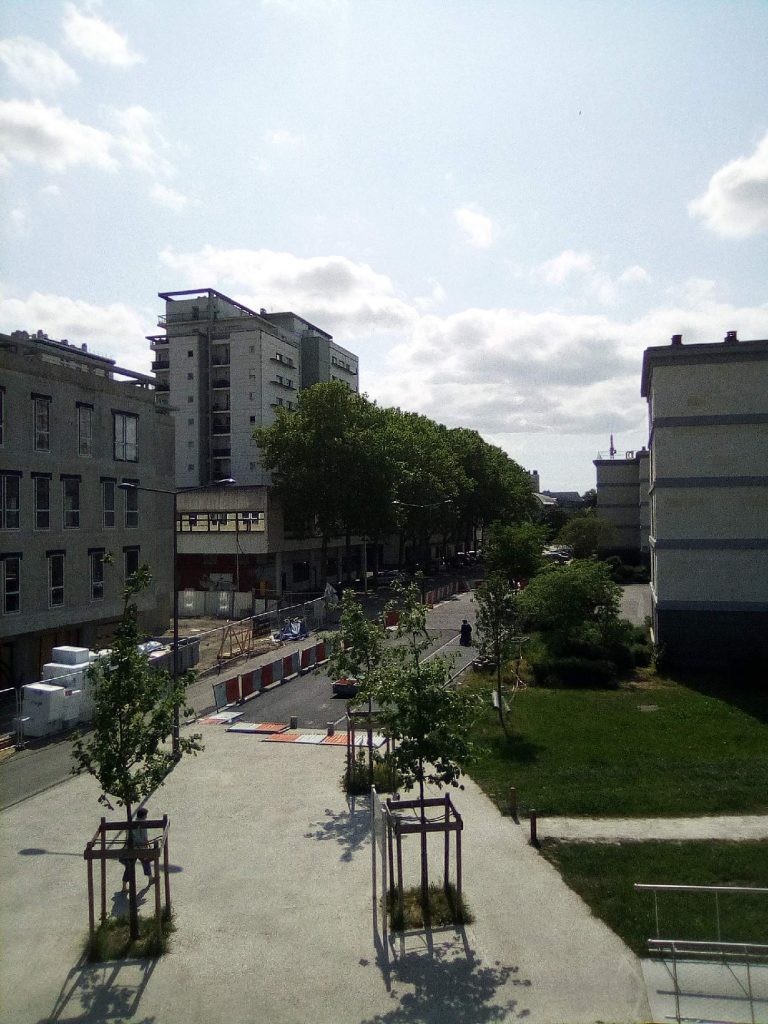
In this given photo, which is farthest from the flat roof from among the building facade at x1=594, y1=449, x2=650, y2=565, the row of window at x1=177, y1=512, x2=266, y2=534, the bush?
the building facade at x1=594, y1=449, x2=650, y2=565

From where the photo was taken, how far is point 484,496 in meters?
83.7

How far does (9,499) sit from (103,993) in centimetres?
2119

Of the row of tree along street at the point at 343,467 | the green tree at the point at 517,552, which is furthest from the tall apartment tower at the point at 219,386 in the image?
the green tree at the point at 517,552

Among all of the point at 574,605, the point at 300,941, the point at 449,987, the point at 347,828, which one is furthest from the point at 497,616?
the point at 449,987

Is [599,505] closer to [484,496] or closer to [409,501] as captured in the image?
[484,496]

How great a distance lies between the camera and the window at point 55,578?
29355mm

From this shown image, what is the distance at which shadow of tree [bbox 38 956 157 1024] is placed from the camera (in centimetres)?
966

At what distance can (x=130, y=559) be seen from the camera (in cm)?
3475

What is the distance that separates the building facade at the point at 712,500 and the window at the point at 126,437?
74.8 feet

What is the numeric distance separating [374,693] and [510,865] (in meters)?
3.95

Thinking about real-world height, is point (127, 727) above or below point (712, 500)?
below

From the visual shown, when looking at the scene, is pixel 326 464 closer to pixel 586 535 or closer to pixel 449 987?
pixel 586 535

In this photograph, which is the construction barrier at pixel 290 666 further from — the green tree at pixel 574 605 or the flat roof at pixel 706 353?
the flat roof at pixel 706 353

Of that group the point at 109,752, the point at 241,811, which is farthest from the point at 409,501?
the point at 109,752
